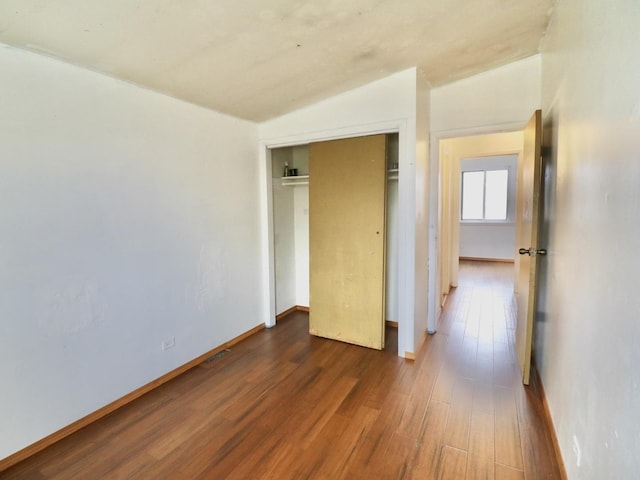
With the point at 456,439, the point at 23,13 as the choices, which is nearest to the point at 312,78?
the point at 23,13

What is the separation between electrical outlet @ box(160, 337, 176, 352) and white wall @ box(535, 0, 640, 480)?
2.55 m

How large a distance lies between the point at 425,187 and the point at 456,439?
2.08 m

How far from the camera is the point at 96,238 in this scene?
2.00 meters

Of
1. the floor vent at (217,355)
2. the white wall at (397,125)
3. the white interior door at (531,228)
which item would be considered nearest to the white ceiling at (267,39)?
the white wall at (397,125)

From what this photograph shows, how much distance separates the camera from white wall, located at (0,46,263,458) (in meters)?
1.68

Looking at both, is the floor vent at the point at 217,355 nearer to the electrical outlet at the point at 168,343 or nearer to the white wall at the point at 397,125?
the electrical outlet at the point at 168,343

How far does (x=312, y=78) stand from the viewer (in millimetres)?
2480

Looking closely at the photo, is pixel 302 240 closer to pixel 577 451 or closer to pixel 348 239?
pixel 348 239

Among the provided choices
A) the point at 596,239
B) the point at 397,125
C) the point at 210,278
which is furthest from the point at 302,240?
the point at 596,239

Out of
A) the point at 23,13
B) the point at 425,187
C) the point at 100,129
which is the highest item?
the point at 23,13

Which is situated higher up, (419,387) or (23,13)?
(23,13)

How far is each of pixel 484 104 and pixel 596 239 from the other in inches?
83.9

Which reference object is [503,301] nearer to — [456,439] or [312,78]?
[456,439]

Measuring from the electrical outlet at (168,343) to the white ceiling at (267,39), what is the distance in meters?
1.87
